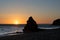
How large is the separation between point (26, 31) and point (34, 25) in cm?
161

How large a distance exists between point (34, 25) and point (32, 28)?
0.59m

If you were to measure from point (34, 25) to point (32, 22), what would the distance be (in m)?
0.74

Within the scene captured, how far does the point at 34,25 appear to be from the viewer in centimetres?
3108

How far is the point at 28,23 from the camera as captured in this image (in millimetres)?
30375

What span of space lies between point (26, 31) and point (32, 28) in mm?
1188

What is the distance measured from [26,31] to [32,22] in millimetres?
1682

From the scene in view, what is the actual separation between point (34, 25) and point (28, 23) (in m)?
1.22

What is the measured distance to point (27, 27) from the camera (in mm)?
30406

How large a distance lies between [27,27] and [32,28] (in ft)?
3.79

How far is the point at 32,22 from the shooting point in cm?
3061

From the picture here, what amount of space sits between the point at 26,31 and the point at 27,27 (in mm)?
697

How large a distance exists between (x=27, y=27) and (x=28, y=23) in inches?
25.1

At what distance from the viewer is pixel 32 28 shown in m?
31.2
